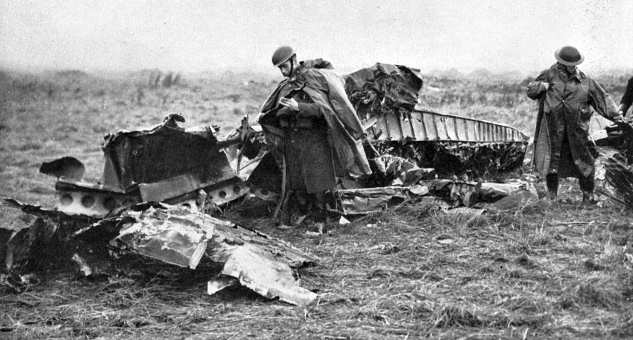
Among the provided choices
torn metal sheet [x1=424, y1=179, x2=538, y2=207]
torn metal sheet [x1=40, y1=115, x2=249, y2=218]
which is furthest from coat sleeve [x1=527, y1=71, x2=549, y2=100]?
torn metal sheet [x1=40, y1=115, x2=249, y2=218]

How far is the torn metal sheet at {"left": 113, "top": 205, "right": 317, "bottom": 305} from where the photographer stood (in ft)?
15.5

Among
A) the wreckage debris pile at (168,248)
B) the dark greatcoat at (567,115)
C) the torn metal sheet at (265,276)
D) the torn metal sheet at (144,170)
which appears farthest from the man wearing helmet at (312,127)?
the dark greatcoat at (567,115)

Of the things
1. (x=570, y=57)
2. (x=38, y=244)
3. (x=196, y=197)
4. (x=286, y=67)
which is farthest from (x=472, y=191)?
(x=38, y=244)

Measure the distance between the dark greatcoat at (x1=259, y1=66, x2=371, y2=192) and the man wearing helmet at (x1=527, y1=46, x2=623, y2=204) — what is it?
7.54 ft

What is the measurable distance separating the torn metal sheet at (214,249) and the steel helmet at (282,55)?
1.95 meters

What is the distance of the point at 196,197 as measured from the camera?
706 centimetres

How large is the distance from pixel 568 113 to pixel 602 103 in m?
0.41

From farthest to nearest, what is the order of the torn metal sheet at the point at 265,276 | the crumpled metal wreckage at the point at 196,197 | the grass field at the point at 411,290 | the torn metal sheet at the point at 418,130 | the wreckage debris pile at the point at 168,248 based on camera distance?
the torn metal sheet at the point at 418,130
the crumpled metal wreckage at the point at 196,197
the wreckage debris pile at the point at 168,248
the torn metal sheet at the point at 265,276
the grass field at the point at 411,290

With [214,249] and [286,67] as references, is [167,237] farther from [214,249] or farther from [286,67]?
[286,67]

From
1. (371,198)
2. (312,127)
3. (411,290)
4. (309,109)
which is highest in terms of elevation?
(309,109)

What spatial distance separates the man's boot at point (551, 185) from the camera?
794cm

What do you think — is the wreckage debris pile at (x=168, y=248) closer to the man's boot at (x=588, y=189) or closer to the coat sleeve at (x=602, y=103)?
the man's boot at (x=588, y=189)

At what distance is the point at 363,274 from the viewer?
534 centimetres

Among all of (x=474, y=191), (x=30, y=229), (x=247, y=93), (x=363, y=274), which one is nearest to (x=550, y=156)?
(x=474, y=191)
